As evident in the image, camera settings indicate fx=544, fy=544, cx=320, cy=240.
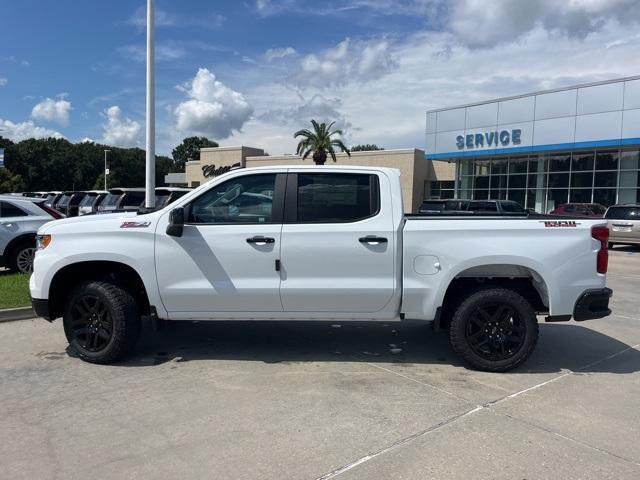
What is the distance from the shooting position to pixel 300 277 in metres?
5.20

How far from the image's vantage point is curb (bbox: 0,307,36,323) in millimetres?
7180

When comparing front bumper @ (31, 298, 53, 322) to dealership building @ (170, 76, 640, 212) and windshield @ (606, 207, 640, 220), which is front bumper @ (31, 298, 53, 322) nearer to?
windshield @ (606, 207, 640, 220)

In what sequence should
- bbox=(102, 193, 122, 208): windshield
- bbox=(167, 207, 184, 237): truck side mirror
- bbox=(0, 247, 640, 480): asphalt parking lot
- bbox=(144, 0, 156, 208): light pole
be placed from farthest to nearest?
bbox=(102, 193, 122, 208): windshield
bbox=(144, 0, 156, 208): light pole
bbox=(167, 207, 184, 237): truck side mirror
bbox=(0, 247, 640, 480): asphalt parking lot

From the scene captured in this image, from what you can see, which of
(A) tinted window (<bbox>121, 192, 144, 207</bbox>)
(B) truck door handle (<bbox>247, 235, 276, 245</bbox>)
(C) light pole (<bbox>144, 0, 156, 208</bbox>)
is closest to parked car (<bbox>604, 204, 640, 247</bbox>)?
(C) light pole (<bbox>144, 0, 156, 208</bbox>)

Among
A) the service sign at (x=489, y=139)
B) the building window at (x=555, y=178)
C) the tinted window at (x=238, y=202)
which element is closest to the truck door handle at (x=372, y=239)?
the tinted window at (x=238, y=202)

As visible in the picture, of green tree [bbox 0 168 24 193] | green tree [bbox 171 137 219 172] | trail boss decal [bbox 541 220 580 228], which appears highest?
green tree [bbox 171 137 219 172]

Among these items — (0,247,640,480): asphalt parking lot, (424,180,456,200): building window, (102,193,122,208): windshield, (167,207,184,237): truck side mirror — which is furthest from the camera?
(424,180,456,200): building window

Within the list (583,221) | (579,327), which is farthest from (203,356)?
(579,327)

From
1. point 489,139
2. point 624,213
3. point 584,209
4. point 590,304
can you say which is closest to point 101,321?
point 590,304

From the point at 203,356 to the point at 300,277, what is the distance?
4.81ft

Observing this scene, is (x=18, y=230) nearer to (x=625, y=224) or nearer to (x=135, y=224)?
(x=135, y=224)

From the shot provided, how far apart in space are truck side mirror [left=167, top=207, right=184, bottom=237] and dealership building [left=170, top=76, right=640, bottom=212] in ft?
91.5

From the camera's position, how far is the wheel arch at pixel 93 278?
5414mm

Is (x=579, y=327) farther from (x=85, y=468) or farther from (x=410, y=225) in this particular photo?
(x=85, y=468)
